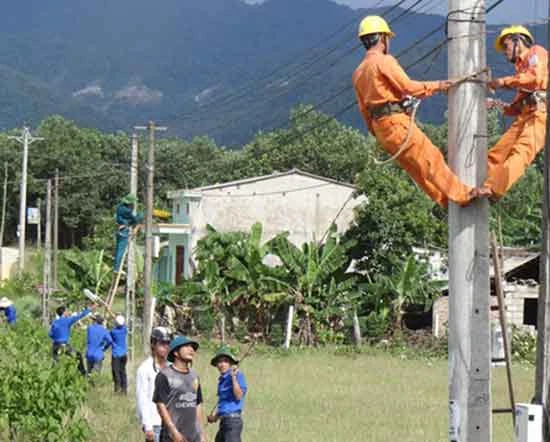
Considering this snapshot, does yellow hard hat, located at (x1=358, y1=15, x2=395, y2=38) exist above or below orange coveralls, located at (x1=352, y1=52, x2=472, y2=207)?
above

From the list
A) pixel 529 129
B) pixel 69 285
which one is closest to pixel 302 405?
pixel 529 129

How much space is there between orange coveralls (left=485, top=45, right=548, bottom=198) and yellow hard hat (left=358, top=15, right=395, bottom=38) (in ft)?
2.79

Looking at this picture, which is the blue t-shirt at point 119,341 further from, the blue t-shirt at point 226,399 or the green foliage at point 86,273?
the green foliage at point 86,273

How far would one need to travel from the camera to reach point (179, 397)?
396 inches

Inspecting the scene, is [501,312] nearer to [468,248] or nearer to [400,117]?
[468,248]

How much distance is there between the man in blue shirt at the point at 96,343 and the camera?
2105cm

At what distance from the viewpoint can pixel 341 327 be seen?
38.1 meters

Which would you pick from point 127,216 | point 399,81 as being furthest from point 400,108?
point 127,216

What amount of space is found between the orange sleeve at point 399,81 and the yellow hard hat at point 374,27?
25 cm

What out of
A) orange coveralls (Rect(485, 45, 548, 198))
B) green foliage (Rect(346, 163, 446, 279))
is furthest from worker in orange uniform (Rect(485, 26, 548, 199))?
green foliage (Rect(346, 163, 446, 279))

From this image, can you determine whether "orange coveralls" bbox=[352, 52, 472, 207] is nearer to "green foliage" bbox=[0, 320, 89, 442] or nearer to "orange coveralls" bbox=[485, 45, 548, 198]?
"orange coveralls" bbox=[485, 45, 548, 198]

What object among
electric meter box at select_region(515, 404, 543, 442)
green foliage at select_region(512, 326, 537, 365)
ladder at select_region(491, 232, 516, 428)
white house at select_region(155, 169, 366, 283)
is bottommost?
green foliage at select_region(512, 326, 537, 365)

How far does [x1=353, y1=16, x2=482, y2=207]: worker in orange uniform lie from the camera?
8180 mm

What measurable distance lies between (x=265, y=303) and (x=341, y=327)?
8.03 ft
